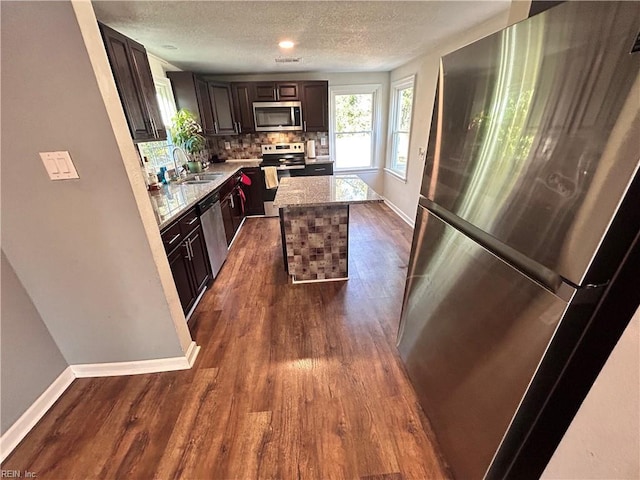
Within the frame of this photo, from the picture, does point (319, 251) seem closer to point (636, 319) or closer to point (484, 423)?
point (484, 423)

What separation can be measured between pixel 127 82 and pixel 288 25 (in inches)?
Result: 53.8

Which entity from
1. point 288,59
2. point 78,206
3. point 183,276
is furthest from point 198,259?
point 288,59

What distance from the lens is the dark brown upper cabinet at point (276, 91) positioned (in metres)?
4.33

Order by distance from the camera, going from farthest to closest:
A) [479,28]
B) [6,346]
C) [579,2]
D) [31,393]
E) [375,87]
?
[375,87]
[479,28]
[31,393]
[6,346]
[579,2]

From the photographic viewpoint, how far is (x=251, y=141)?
4887 millimetres

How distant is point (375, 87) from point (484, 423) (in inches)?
203

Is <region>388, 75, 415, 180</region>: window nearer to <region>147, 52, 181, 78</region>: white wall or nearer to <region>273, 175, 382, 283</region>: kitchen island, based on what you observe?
<region>273, 175, 382, 283</region>: kitchen island

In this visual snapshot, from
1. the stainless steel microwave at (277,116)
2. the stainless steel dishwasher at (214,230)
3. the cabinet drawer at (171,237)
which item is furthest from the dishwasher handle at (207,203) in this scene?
the stainless steel microwave at (277,116)

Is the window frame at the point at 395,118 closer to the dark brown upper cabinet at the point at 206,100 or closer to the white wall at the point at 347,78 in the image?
the white wall at the point at 347,78

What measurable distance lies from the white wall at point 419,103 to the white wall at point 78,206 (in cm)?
294

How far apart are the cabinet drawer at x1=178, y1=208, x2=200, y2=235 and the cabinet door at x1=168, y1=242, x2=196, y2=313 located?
0.12m

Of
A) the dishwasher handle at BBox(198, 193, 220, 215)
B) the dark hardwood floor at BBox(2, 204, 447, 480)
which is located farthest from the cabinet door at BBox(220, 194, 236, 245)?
the dark hardwood floor at BBox(2, 204, 447, 480)

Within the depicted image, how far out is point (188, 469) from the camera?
1.25 m

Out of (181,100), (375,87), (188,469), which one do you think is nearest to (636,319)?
(188,469)
